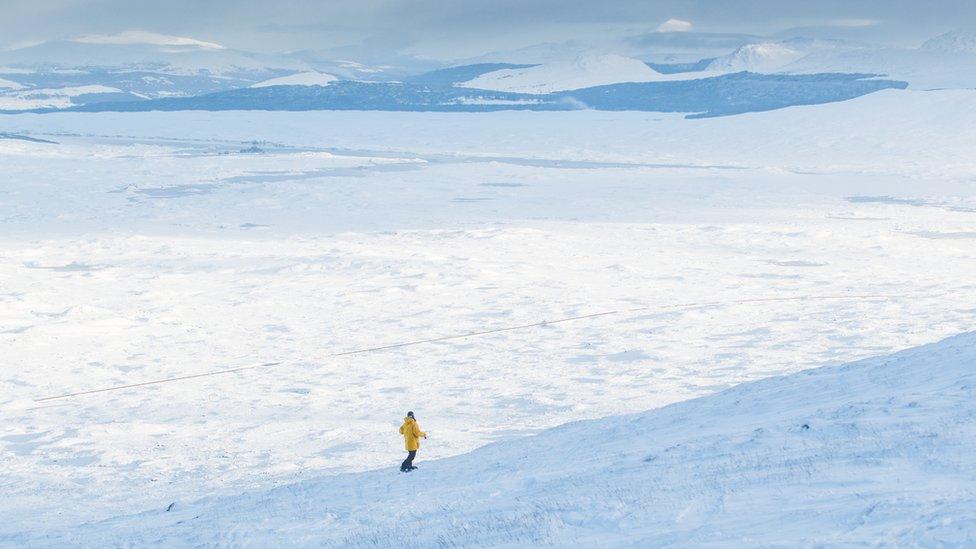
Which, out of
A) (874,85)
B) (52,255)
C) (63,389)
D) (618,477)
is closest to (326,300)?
(63,389)

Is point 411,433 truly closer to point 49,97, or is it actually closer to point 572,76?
point 572,76

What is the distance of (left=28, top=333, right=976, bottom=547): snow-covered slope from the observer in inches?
265

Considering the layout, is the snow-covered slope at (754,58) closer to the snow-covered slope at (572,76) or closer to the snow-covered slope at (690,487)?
the snow-covered slope at (572,76)

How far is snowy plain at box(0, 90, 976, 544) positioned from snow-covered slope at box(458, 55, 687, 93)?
98.5 meters

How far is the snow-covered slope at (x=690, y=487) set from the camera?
6.74 metres

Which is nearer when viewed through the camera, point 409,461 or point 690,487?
point 690,487

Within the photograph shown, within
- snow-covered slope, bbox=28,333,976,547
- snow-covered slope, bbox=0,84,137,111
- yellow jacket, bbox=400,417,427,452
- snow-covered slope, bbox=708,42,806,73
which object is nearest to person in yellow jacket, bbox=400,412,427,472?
yellow jacket, bbox=400,417,427,452

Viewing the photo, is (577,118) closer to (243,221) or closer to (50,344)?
(243,221)

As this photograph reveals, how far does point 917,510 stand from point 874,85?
105203 millimetres

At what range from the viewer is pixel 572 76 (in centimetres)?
15562

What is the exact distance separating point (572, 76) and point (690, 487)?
150852 millimetres

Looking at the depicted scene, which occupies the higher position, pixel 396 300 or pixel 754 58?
pixel 396 300

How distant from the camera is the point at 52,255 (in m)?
25.8

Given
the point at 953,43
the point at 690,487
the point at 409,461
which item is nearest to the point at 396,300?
the point at 409,461
